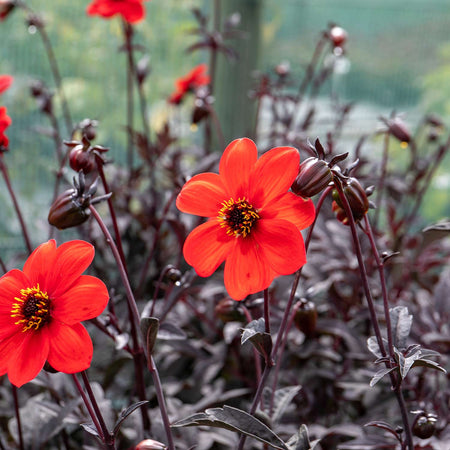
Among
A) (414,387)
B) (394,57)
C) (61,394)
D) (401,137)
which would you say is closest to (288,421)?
(414,387)

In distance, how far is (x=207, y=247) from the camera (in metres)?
0.46

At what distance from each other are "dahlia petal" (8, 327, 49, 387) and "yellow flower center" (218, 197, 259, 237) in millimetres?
162

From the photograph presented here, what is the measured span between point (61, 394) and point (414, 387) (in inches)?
17.3

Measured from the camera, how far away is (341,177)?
17.1 inches

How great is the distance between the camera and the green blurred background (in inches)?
57.2

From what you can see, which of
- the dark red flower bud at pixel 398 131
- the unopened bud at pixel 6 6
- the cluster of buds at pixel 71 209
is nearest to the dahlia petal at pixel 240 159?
the cluster of buds at pixel 71 209

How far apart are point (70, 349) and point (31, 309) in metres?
0.05

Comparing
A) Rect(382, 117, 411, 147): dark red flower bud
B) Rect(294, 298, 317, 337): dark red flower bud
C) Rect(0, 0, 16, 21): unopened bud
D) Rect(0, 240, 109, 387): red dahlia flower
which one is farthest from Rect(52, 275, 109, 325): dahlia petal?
Rect(0, 0, 16, 21): unopened bud

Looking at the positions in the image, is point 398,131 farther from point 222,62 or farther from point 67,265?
point 222,62

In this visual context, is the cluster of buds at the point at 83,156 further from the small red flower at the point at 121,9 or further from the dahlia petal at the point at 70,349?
the small red flower at the point at 121,9

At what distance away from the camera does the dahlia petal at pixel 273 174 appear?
43 centimetres

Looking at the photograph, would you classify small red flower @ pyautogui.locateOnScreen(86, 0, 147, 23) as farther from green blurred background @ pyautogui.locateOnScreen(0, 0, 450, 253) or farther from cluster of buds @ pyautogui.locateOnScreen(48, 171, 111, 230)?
cluster of buds @ pyautogui.locateOnScreen(48, 171, 111, 230)

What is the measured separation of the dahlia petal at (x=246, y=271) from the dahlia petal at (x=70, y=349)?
0.38ft

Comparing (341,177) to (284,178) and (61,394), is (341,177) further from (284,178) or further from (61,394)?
(61,394)
